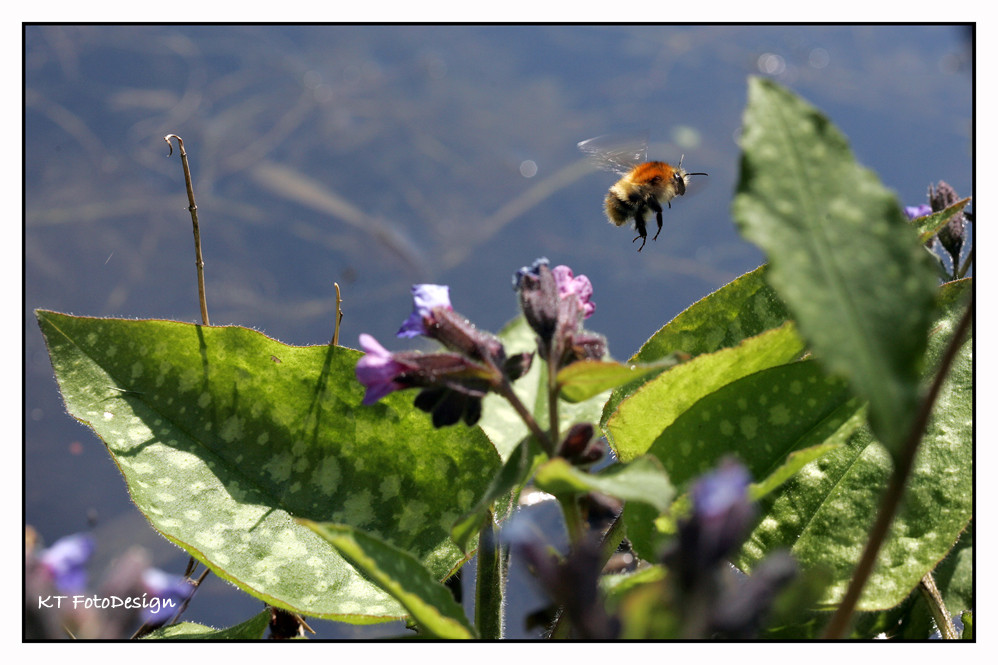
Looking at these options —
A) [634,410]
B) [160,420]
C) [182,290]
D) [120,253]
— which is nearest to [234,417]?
[160,420]

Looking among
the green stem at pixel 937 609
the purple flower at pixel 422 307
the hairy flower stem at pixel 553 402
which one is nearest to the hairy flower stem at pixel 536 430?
the hairy flower stem at pixel 553 402

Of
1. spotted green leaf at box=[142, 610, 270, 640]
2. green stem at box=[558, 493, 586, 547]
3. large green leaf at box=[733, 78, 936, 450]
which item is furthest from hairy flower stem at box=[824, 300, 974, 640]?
spotted green leaf at box=[142, 610, 270, 640]

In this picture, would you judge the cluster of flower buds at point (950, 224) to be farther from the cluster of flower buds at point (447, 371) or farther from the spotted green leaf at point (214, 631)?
the spotted green leaf at point (214, 631)

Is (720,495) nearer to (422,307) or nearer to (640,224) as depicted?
(422,307)

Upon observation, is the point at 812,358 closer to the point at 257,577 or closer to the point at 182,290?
the point at 257,577

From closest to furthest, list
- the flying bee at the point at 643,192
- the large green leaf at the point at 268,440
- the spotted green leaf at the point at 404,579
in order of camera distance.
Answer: the spotted green leaf at the point at 404,579, the large green leaf at the point at 268,440, the flying bee at the point at 643,192
